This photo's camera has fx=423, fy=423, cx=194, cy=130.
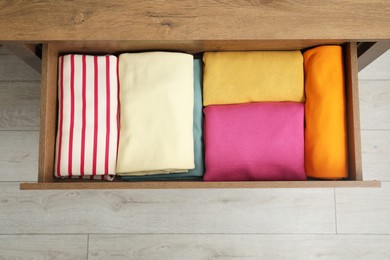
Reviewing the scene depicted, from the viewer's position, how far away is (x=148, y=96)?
936 mm

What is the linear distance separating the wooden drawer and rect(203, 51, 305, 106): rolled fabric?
21 millimetres

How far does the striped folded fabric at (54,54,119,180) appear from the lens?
3.08 ft

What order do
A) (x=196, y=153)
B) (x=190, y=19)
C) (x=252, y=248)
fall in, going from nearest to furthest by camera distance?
(x=190, y=19)
(x=196, y=153)
(x=252, y=248)

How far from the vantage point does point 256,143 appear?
0.94 meters

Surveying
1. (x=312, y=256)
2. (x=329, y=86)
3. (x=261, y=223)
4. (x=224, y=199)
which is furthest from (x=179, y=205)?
(x=329, y=86)

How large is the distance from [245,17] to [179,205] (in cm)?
64

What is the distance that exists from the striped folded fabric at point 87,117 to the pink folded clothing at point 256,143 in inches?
8.7

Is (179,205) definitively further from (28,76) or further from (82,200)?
(28,76)

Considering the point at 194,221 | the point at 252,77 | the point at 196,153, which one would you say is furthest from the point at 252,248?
the point at 252,77

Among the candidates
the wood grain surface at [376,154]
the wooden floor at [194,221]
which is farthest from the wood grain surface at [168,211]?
the wood grain surface at [376,154]

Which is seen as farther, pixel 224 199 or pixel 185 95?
pixel 224 199

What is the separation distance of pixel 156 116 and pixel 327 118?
0.37 metres

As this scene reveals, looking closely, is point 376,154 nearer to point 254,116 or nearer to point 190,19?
point 254,116

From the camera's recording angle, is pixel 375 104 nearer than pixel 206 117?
No
